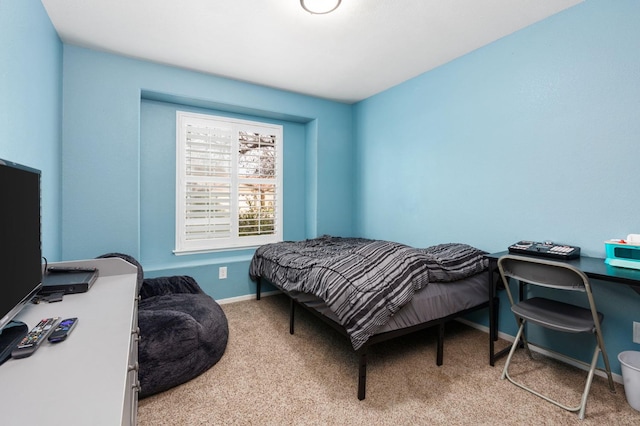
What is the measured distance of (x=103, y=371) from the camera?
2.46 feet

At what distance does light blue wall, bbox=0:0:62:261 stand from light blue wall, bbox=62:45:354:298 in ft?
0.48

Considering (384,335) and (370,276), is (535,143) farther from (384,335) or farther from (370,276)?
(384,335)

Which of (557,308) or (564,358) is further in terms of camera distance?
(564,358)

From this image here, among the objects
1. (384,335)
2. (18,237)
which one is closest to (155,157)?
(18,237)

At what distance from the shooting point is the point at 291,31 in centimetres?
238

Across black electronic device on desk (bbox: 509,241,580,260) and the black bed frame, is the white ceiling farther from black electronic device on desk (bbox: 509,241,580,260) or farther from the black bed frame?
the black bed frame

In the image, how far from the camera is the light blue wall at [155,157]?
261 cm

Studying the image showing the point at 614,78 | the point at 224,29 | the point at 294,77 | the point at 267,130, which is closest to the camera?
the point at 614,78

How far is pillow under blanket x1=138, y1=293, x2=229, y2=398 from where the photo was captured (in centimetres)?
175

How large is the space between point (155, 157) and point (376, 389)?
3.05m

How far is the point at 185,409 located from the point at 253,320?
123cm

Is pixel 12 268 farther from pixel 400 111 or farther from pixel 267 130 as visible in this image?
pixel 400 111

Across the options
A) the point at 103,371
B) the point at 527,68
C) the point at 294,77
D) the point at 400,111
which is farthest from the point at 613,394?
the point at 294,77

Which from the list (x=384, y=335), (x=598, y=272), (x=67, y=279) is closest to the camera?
(x=67, y=279)
